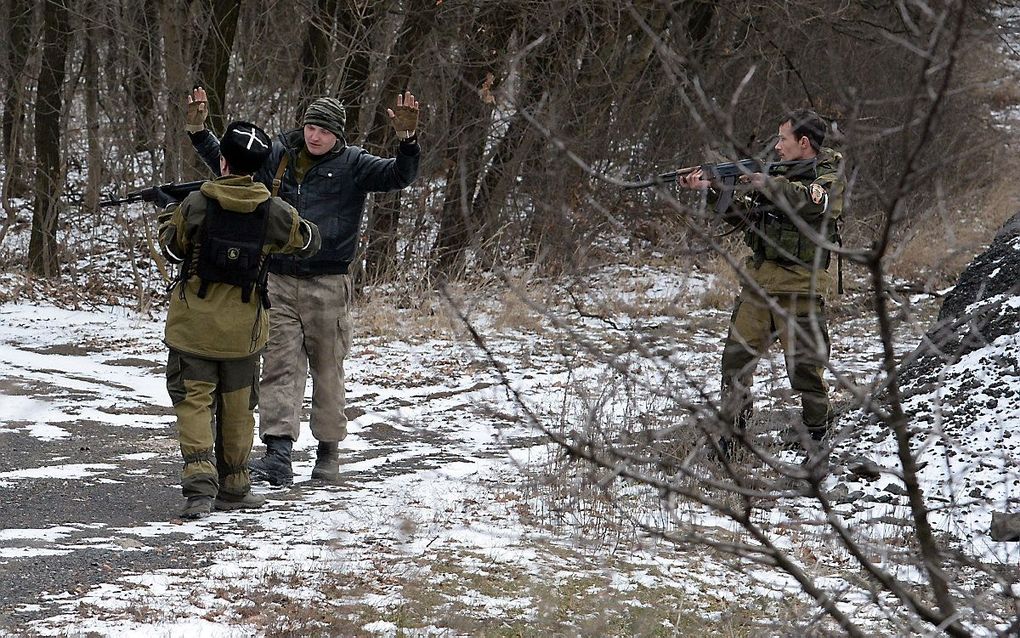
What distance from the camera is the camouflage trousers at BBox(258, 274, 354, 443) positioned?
20.1 ft

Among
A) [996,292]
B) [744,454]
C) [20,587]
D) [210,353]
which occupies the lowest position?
[20,587]

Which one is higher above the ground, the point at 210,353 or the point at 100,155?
the point at 100,155

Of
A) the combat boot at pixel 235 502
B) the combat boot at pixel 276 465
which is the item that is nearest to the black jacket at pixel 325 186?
the combat boot at pixel 276 465

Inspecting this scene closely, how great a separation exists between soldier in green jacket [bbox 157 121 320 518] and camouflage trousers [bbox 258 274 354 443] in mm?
553

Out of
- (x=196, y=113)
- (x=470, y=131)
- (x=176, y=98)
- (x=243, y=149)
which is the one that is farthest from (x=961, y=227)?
(x=243, y=149)

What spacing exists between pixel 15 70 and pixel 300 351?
9413 millimetres

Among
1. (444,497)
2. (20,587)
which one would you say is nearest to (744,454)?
(444,497)

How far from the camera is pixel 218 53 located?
12312 mm

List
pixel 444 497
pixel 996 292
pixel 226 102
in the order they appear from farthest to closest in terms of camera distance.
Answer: pixel 226 102, pixel 996 292, pixel 444 497

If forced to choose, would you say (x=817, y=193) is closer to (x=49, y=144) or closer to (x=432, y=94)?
(x=432, y=94)

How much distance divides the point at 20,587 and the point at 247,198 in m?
1.91

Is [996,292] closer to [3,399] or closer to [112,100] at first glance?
[3,399]

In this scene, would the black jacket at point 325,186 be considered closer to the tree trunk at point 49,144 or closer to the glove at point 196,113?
the glove at point 196,113

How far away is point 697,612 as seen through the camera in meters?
4.35
